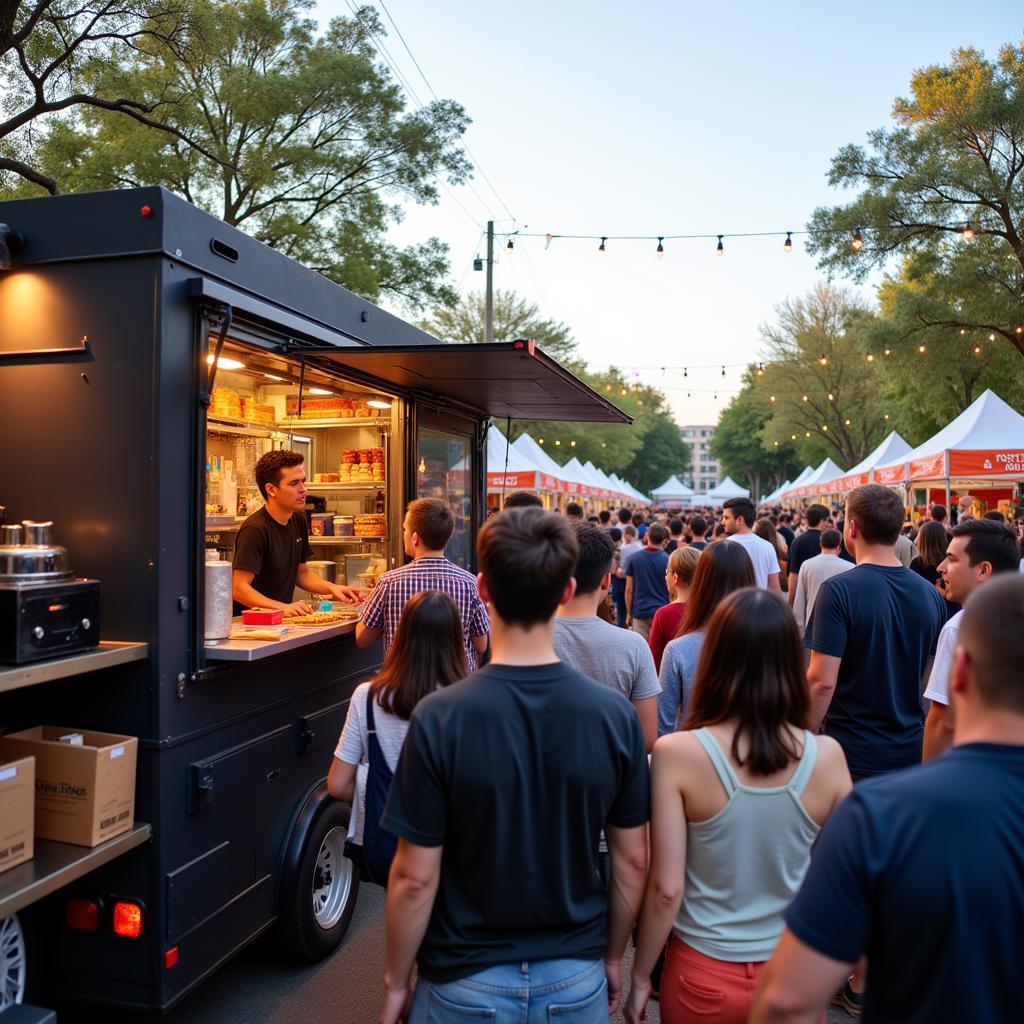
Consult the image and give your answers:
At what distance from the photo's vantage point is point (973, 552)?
3.80m

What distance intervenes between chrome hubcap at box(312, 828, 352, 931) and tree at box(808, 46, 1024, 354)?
71.1ft

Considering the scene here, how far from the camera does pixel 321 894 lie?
3.97 meters

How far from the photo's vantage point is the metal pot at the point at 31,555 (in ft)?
9.03

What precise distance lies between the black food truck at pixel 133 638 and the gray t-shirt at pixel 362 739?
0.60 m

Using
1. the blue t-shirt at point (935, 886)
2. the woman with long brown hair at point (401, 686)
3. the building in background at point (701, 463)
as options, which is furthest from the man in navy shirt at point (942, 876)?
the building in background at point (701, 463)

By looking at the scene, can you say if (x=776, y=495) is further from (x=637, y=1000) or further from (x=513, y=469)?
(x=637, y=1000)

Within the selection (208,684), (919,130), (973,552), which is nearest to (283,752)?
(208,684)

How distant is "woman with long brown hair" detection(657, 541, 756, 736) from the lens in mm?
3441

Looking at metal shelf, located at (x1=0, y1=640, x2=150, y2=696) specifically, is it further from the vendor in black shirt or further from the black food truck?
the vendor in black shirt

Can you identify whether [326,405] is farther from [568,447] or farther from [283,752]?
[568,447]

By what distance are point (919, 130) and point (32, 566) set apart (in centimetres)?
2457

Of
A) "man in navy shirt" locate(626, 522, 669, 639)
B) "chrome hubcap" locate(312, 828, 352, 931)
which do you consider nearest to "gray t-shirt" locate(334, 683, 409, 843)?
"chrome hubcap" locate(312, 828, 352, 931)

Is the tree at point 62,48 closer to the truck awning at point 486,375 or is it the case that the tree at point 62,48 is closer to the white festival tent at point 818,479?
the truck awning at point 486,375

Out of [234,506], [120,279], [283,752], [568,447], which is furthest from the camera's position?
[568,447]
